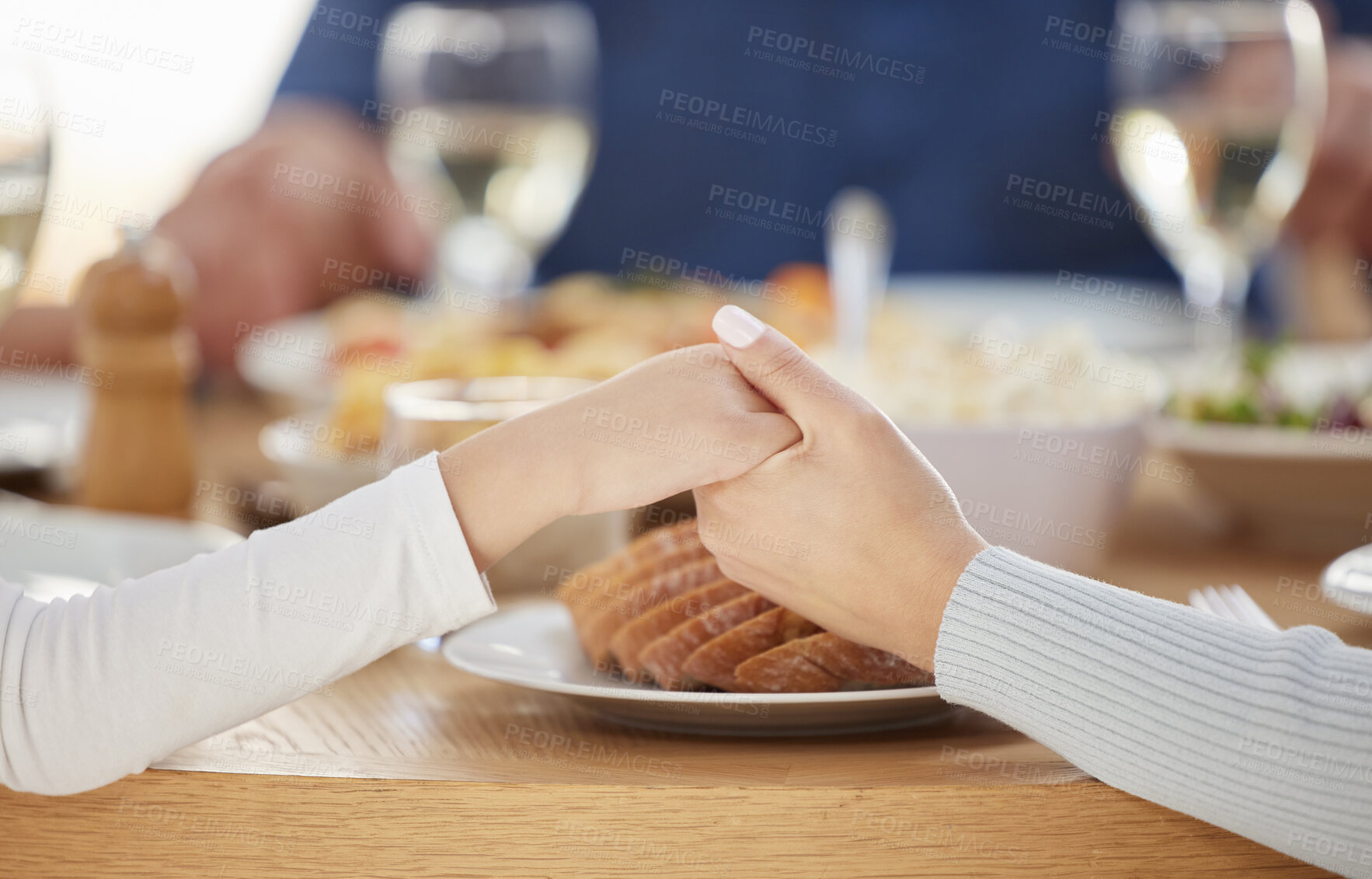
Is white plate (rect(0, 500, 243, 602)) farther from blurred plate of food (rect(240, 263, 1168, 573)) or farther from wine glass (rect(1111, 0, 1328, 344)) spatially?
wine glass (rect(1111, 0, 1328, 344))

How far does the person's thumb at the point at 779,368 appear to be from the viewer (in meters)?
0.52

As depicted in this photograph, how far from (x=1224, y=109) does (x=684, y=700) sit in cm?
75

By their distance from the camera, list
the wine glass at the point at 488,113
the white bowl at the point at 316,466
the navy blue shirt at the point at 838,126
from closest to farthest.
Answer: the white bowl at the point at 316,466 < the wine glass at the point at 488,113 < the navy blue shirt at the point at 838,126

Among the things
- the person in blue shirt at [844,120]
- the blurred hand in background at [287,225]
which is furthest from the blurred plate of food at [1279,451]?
the person in blue shirt at [844,120]

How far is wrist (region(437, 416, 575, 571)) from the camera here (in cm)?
50

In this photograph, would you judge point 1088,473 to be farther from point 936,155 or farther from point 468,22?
point 936,155

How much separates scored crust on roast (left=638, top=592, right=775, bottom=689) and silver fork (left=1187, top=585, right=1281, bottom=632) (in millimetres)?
217

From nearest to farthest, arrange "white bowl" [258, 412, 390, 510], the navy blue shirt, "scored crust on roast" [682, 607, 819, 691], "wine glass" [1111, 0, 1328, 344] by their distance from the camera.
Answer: "scored crust on roast" [682, 607, 819, 691] → "white bowl" [258, 412, 390, 510] → "wine glass" [1111, 0, 1328, 344] → the navy blue shirt

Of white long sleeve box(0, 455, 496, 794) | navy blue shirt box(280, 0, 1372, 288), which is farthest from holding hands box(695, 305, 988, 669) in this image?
navy blue shirt box(280, 0, 1372, 288)

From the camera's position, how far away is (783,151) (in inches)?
115

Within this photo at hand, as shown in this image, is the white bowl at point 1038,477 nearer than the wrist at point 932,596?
No

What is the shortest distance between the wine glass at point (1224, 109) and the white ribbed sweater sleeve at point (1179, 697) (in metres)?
0.65

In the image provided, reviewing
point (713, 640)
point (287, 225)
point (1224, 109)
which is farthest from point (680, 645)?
point (287, 225)

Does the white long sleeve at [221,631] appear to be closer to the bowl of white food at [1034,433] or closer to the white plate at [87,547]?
the white plate at [87,547]
